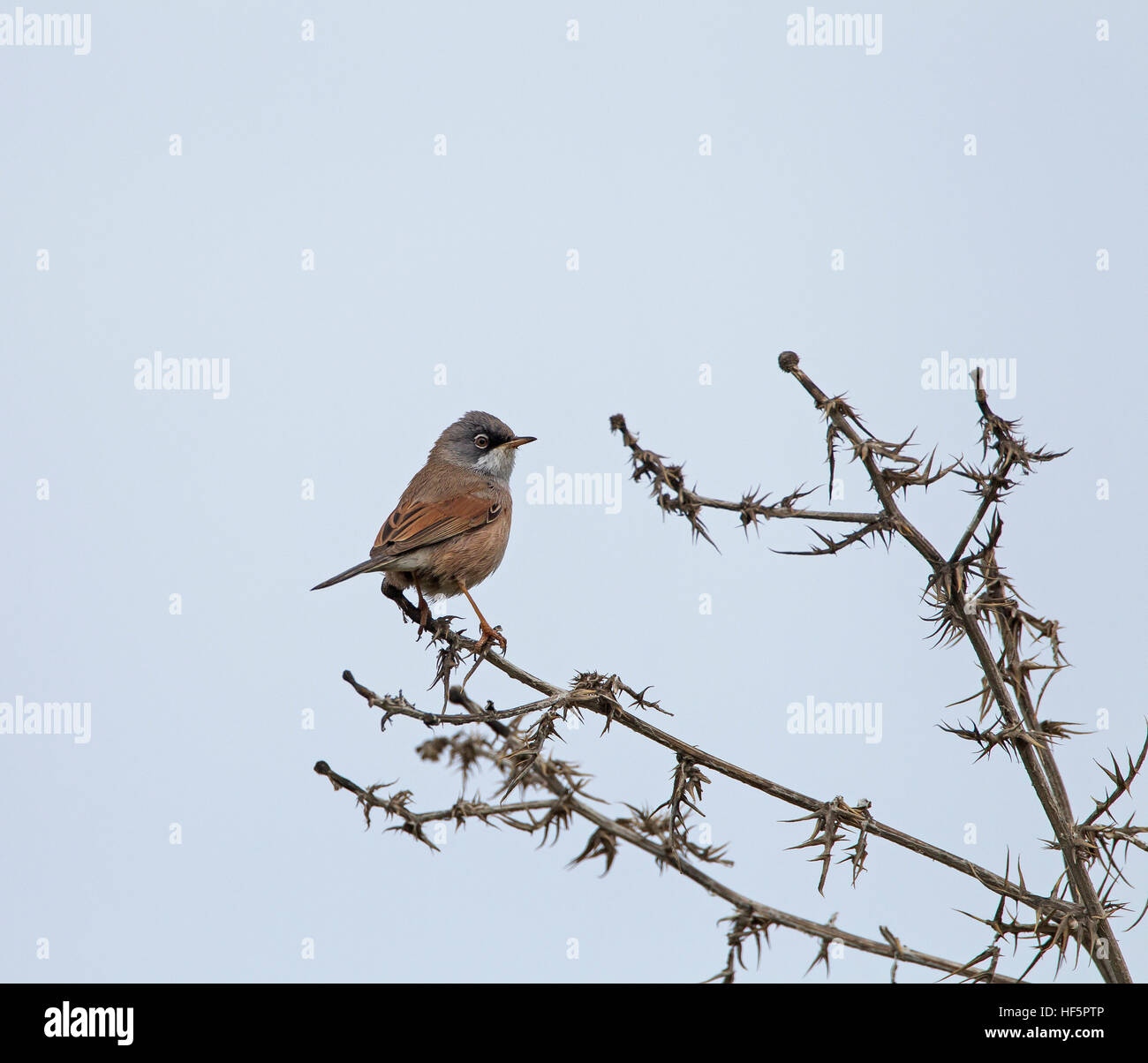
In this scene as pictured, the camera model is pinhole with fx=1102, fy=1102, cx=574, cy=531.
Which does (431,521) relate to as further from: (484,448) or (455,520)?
(484,448)

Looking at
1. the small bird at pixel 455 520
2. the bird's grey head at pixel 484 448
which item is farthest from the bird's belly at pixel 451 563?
the bird's grey head at pixel 484 448

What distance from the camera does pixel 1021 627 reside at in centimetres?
297

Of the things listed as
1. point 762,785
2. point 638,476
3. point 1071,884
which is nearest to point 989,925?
point 1071,884

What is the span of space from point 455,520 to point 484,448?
37.2 inches

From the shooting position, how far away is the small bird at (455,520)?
232 inches

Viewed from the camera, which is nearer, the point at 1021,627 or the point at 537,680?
the point at 1021,627

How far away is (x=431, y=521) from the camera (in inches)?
239

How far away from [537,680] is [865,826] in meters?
1.01

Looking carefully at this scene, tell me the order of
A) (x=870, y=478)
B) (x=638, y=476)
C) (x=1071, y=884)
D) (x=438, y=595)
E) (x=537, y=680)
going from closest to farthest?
(x=638, y=476)
(x=870, y=478)
(x=1071, y=884)
(x=537, y=680)
(x=438, y=595)

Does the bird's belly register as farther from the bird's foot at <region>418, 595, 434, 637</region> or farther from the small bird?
the bird's foot at <region>418, 595, 434, 637</region>

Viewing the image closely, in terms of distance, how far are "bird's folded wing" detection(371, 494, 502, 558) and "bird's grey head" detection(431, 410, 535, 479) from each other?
391 millimetres

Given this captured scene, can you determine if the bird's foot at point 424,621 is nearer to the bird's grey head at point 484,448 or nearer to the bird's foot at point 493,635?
the bird's foot at point 493,635

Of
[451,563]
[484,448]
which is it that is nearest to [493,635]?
[451,563]

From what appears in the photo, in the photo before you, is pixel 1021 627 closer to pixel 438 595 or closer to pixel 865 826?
pixel 865 826
